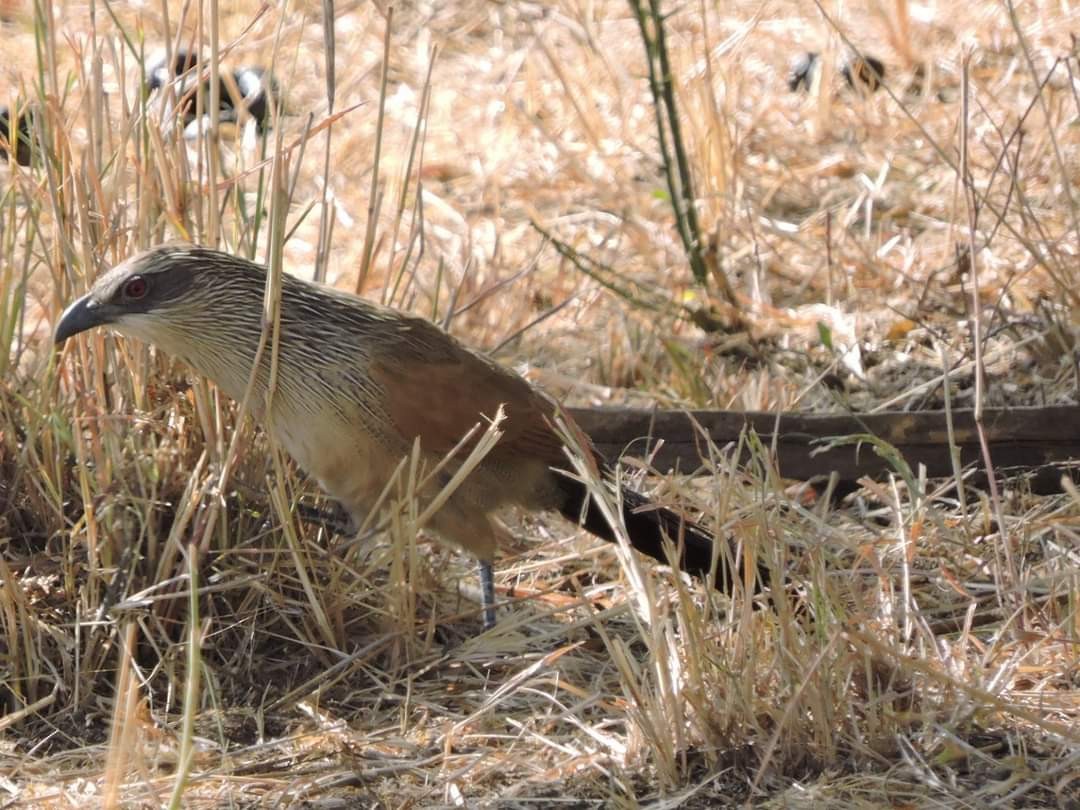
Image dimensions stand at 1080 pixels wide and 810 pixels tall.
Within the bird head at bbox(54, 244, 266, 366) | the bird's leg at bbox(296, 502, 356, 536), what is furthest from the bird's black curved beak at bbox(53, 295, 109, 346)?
the bird's leg at bbox(296, 502, 356, 536)

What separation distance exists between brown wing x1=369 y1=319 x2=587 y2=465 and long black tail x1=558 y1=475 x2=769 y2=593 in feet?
0.43

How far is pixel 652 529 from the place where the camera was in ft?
10.1

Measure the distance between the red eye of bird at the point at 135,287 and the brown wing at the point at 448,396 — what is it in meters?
0.46

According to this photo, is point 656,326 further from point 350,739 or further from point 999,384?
point 350,739

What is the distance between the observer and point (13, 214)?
2.85 m

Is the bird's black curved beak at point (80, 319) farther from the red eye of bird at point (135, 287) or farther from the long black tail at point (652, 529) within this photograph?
the long black tail at point (652, 529)

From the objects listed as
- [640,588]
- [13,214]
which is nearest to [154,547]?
[13,214]

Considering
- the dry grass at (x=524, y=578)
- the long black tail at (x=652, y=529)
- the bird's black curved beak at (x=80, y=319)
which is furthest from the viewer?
the long black tail at (x=652, y=529)

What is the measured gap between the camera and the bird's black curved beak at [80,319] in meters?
2.66

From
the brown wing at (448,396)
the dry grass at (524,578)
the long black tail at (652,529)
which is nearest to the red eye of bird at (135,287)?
the dry grass at (524,578)

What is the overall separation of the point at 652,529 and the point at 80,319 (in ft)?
3.89

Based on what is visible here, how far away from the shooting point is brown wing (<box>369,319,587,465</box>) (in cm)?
294

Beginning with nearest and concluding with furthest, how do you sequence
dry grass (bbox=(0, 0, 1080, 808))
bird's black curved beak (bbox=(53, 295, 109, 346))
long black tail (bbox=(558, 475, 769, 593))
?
dry grass (bbox=(0, 0, 1080, 808)) < bird's black curved beak (bbox=(53, 295, 109, 346)) < long black tail (bbox=(558, 475, 769, 593))

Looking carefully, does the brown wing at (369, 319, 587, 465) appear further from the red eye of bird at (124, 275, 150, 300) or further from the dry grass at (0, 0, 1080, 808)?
the red eye of bird at (124, 275, 150, 300)
